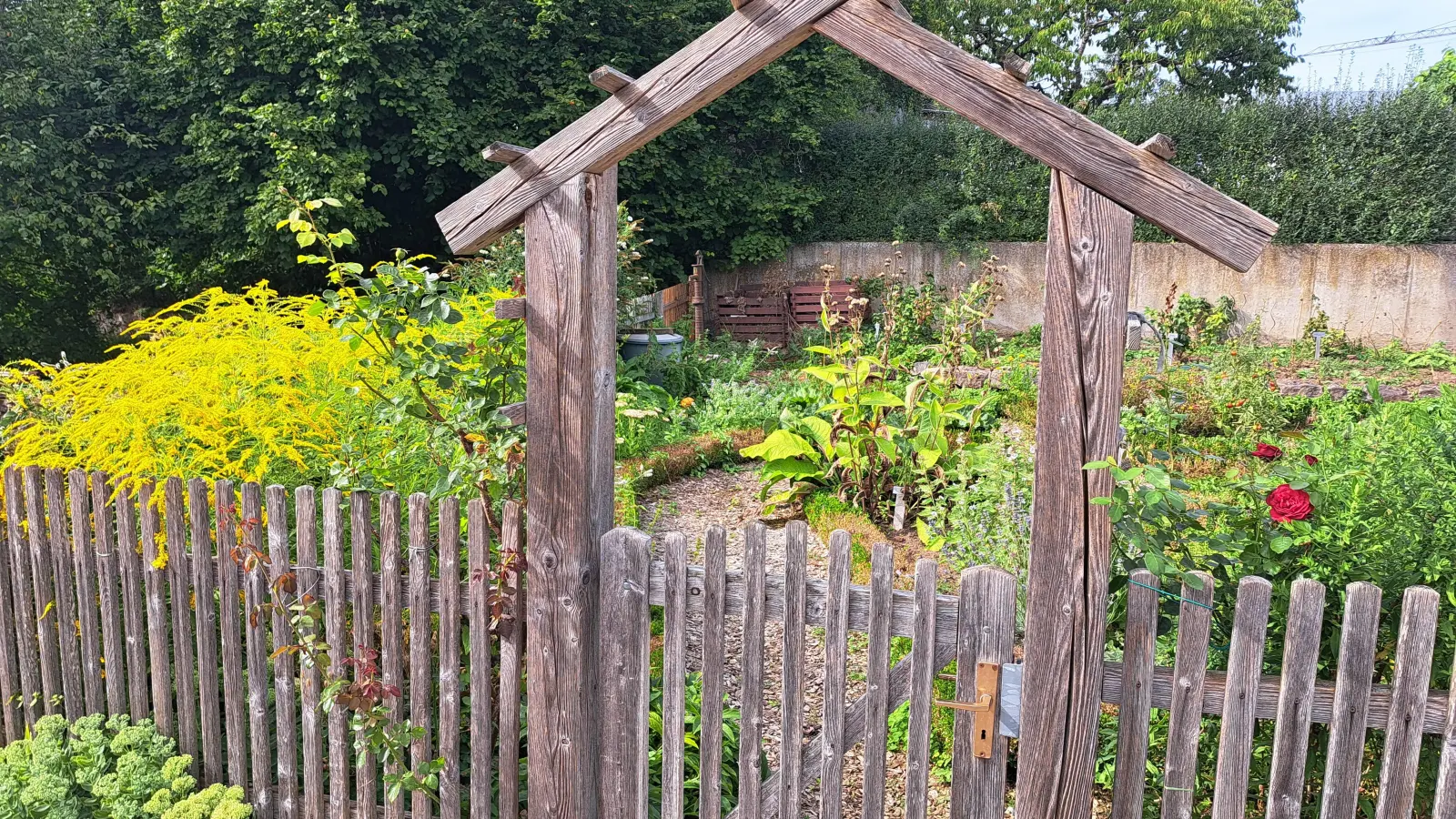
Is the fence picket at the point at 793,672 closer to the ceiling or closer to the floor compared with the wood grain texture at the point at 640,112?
closer to the floor

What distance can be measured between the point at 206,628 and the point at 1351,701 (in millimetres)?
3061

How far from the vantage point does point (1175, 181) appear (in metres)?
1.85

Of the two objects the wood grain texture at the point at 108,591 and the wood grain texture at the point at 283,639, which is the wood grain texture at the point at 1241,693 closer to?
the wood grain texture at the point at 283,639

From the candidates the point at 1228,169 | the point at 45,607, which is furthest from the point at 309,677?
the point at 1228,169

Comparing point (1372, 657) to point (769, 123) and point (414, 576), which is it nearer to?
point (414, 576)

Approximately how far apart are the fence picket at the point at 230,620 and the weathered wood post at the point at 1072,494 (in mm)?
2281

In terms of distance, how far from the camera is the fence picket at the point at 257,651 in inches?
116

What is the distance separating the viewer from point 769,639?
4469mm

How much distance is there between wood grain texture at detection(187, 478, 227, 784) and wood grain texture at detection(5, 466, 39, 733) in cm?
82

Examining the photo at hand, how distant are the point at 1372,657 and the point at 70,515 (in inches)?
146

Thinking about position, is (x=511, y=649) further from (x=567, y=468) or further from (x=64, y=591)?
(x=64, y=591)

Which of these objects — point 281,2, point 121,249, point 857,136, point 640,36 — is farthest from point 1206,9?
point 121,249

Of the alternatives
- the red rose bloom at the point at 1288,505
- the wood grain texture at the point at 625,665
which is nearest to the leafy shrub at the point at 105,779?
the wood grain texture at the point at 625,665

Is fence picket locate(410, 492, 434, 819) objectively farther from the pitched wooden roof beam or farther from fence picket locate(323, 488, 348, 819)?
the pitched wooden roof beam
